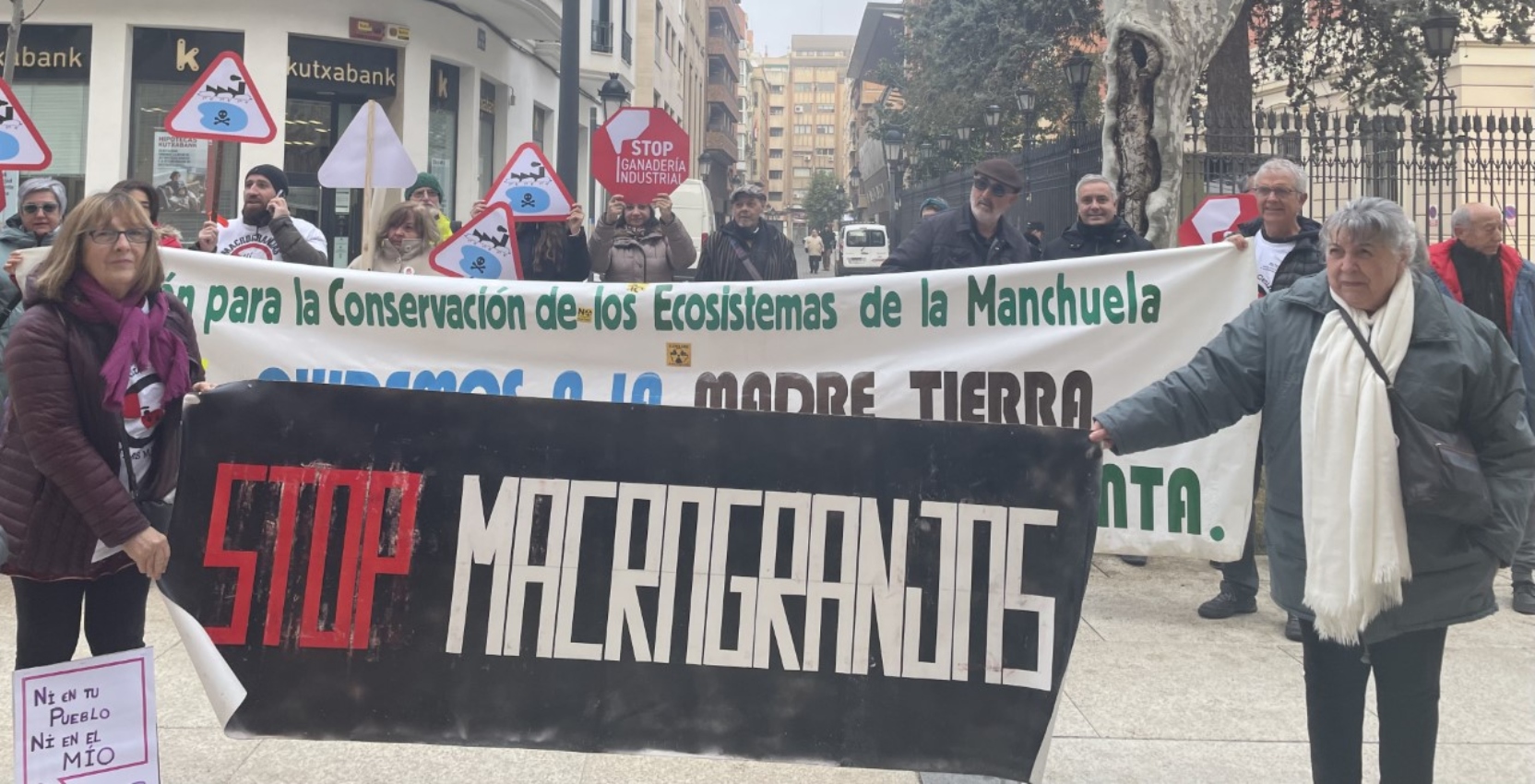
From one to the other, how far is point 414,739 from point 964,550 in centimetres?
152

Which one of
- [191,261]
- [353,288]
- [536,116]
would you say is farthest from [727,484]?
[536,116]

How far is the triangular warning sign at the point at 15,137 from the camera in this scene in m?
6.99

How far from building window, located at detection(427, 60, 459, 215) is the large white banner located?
15605 millimetres

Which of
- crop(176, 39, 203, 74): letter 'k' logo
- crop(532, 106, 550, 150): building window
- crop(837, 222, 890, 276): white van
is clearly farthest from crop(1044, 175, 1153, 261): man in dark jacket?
crop(837, 222, 890, 276): white van

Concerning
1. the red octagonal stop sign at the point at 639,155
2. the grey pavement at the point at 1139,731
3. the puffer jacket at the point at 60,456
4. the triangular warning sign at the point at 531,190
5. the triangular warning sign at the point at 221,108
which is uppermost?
the red octagonal stop sign at the point at 639,155

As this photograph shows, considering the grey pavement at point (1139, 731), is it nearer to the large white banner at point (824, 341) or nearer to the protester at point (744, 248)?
the large white banner at point (824, 341)

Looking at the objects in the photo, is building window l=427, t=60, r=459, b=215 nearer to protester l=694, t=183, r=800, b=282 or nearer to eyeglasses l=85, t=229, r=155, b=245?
protester l=694, t=183, r=800, b=282

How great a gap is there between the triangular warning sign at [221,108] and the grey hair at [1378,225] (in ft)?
19.1

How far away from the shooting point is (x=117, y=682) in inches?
118

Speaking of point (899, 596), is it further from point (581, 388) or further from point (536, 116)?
point (536, 116)

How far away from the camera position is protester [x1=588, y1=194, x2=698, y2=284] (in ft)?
24.2

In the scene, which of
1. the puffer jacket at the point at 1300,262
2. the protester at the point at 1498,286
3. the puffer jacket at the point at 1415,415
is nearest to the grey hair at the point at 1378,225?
the puffer jacket at the point at 1415,415

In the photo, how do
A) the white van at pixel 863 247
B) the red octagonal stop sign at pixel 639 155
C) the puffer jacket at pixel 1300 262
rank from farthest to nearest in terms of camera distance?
the white van at pixel 863 247 < the red octagonal stop sign at pixel 639 155 < the puffer jacket at pixel 1300 262

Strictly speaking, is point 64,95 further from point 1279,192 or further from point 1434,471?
point 1434,471
